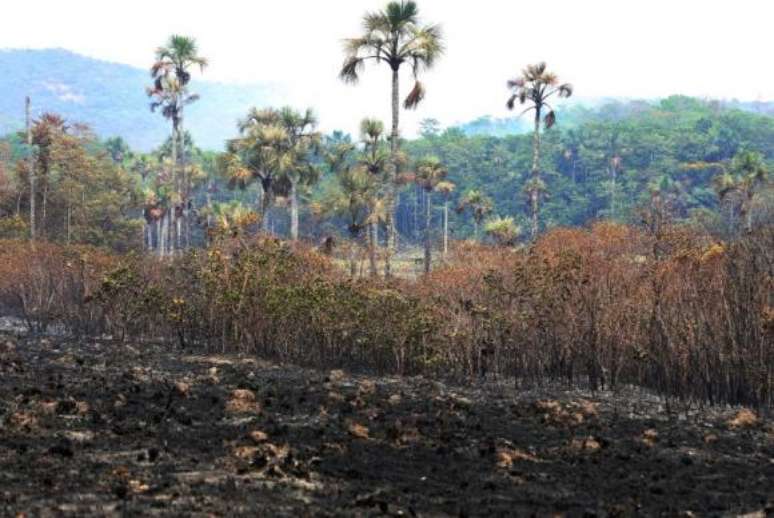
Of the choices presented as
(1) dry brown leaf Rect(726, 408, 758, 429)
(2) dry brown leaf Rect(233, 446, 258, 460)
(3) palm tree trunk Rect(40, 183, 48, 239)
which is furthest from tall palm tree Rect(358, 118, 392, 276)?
(2) dry brown leaf Rect(233, 446, 258, 460)

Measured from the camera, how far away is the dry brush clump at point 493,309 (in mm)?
16484

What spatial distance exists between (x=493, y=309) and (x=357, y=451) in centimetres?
959

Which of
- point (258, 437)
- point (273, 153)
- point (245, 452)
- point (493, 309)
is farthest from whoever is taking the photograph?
point (273, 153)

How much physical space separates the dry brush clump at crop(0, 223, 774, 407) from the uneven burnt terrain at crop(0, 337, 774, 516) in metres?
1.00

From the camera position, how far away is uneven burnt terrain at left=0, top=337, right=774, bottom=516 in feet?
29.9

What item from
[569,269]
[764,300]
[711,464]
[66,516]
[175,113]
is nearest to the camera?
[66,516]

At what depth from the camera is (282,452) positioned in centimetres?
1110

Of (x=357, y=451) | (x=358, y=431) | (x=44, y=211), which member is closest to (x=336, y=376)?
(x=358, y=431)

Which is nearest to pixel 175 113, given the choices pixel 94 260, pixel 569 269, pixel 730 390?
pixel 94 260

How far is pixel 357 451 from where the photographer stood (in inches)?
453

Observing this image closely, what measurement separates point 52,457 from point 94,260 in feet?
62.6

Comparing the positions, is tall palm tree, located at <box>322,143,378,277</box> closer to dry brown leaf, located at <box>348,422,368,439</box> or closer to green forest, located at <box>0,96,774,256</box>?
dry brown leaf, located at <box>348,422,368,439</box>

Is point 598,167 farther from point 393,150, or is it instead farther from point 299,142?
point 393,150

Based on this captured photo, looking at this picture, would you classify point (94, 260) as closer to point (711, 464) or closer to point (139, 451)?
point (139, 451)
